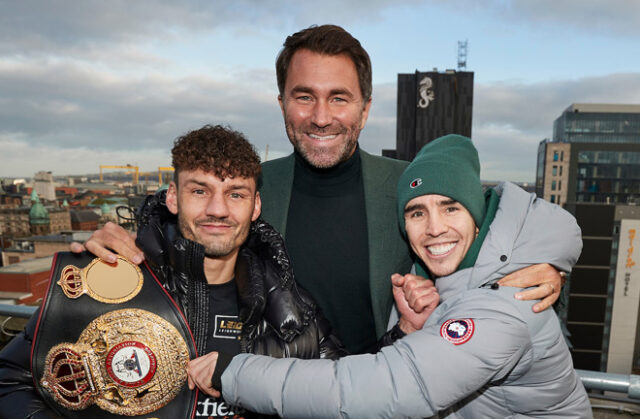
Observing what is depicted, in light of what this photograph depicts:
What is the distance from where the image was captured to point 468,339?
1.63 meters

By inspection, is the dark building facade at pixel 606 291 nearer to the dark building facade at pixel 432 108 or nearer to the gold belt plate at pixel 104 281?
the dark building facade at pixel 432 108

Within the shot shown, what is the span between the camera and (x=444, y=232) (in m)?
2.22

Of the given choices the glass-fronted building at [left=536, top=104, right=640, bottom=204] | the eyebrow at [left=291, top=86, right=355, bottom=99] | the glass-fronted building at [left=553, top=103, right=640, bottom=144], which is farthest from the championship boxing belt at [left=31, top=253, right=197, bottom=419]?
the glass-fronted building at [left=553, top=103, right=640, bottom=144]

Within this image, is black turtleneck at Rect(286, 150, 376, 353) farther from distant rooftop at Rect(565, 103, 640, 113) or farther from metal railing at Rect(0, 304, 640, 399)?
distant rooftop at Rect(565, 103, 640, 113)

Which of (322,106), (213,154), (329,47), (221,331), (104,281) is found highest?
(329,47)

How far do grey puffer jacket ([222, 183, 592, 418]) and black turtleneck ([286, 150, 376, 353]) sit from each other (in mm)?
903

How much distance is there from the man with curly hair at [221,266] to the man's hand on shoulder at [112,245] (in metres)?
0.07

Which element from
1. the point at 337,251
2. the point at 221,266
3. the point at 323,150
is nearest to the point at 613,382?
the point at 337,251

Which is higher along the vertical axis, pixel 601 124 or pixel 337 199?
pixel 601 124

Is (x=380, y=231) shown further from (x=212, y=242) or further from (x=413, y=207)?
(x=212, y=242)

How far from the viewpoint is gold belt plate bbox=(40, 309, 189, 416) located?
1970 mm

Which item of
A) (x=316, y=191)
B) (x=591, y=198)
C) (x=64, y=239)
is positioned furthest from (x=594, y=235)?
(x=64, y=239)

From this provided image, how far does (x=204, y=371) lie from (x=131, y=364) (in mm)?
445

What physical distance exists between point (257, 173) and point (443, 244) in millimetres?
1267
